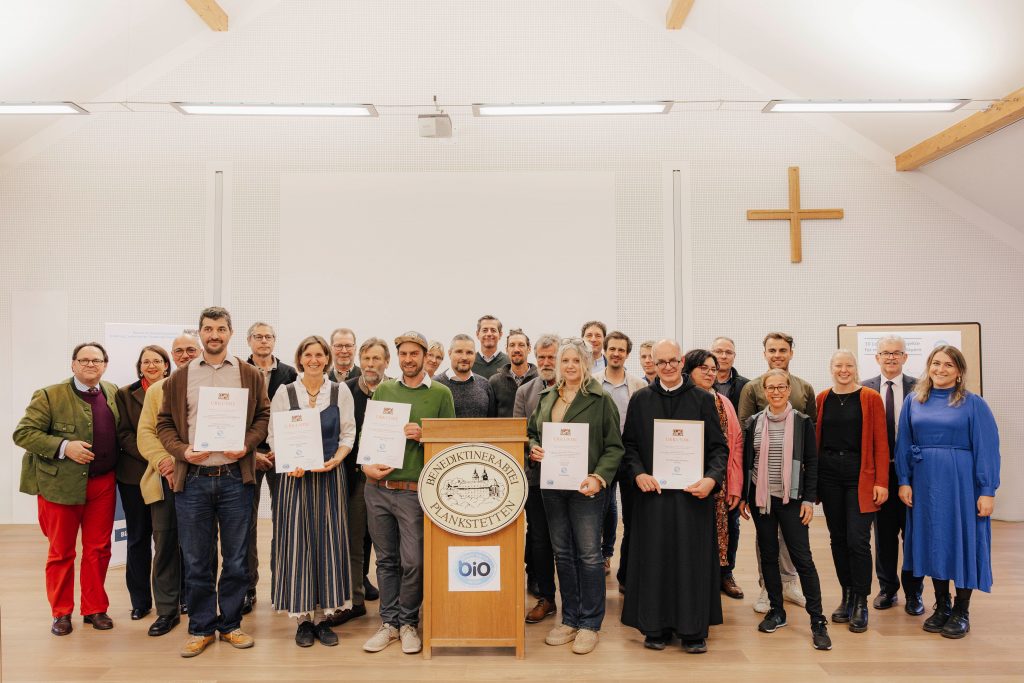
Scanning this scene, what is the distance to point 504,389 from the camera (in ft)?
14.0

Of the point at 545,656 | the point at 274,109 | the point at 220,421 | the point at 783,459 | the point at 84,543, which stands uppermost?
the point at 274,109

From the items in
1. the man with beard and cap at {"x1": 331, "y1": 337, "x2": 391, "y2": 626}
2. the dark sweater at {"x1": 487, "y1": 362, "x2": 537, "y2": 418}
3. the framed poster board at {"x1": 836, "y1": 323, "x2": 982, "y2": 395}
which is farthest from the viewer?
the framed poster board at {"x1": 836, "y1": 323, "x2": 982, "y2": 395}

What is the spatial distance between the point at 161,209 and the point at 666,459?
223 inches

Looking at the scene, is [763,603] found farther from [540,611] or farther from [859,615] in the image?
[540,611]

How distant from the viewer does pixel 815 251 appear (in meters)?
6.76

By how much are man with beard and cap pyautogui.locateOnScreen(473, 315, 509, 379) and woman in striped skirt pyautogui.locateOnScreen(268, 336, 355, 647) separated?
1286 mm

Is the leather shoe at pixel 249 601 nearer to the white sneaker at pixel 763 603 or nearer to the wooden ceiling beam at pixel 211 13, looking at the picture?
the white sneaker at pixel 763 603

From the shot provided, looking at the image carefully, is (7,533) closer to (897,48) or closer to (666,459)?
(666,459)

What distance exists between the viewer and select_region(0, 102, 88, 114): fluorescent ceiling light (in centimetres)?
518

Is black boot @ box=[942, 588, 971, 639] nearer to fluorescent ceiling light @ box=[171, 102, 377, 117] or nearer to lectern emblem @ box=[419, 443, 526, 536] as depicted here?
lectern emblem @ box=[419, 443, 526, 536]

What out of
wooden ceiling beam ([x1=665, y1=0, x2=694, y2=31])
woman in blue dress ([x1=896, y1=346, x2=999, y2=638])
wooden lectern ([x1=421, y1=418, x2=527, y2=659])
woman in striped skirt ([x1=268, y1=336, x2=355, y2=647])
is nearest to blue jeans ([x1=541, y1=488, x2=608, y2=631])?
A: wooden lectern ([x1=421, y1=418, x2=527, y2=659])

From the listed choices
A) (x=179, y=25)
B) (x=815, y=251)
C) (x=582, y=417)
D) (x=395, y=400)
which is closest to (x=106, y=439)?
(x=395, y=400)

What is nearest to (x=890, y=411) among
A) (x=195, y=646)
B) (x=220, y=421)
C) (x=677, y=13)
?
(x=220, y=421)

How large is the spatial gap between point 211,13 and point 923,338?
7.36 metres
